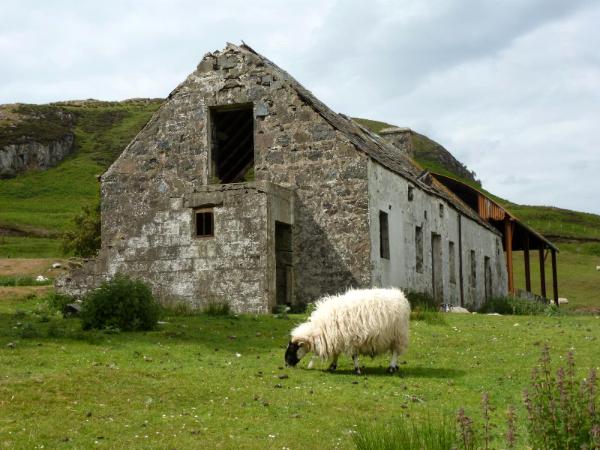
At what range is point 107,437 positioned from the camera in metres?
9.87

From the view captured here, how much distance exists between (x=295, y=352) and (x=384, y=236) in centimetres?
1250

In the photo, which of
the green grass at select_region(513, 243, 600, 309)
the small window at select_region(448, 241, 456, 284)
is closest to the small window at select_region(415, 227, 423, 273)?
the small window at select_region(448, 241, 456, 284)

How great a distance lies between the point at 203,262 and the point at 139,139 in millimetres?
5617

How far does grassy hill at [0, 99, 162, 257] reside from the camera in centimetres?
7088

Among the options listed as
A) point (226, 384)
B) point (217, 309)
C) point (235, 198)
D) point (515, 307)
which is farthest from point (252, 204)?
point (515, 307)

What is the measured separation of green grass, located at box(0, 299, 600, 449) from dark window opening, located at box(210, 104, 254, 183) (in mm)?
9763

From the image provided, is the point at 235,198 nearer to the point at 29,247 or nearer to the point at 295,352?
the point at 295,352

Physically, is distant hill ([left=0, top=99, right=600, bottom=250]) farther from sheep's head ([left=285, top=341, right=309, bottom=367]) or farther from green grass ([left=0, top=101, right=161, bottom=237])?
sheep's head ([left=285, top=341, right=309, bottom=367])

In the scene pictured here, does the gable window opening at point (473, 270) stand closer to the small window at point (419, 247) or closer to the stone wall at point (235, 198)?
the small window at point (419, 247)

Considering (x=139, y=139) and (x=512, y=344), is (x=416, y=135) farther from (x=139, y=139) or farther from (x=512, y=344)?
(x=512, y=344)

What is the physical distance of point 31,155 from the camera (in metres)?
112

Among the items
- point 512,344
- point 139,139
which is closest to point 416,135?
point 139,139

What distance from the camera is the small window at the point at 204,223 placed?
25.2 metres

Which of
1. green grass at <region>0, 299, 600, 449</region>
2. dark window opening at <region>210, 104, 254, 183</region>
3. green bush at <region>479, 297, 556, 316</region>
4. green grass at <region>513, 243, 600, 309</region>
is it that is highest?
dark window opening at <region>210, 104, 254, 183</region>
